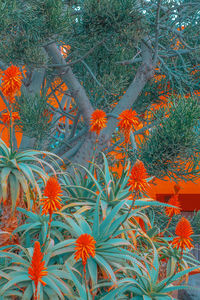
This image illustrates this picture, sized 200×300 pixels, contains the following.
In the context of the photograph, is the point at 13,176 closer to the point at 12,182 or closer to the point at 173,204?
the point at 12,182

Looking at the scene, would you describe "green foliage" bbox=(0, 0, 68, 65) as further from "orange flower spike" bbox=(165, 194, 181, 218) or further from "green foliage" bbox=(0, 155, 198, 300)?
"orange flower spike" bbox=(165, 194, 181, 218)

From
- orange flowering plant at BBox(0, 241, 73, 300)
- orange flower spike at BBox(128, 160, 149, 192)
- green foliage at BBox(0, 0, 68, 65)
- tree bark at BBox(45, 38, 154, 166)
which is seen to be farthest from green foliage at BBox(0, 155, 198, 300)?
tree bark at BBox(45, 38, 154, 166)

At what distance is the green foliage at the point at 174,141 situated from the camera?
336 cm

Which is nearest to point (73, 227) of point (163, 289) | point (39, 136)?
point (163, 289)

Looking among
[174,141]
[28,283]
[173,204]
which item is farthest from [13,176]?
[174,141]

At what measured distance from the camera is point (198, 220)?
4.42m

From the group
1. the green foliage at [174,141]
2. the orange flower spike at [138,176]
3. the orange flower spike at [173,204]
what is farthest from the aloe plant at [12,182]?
the green foliage at [174,141]

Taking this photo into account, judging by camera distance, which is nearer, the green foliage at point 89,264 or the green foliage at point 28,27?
the green foliage at point 89,264

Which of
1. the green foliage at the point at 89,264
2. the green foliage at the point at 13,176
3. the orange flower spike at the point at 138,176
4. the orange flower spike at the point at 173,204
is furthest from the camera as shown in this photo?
the orange flower spike at the point at 173,204

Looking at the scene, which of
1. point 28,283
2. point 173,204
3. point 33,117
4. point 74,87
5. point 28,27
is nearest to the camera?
point 28,283

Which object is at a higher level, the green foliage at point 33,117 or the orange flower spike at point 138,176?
the green foliage at point 33,117

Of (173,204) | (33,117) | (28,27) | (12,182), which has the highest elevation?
(28,27)

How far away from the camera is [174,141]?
344 centimetres

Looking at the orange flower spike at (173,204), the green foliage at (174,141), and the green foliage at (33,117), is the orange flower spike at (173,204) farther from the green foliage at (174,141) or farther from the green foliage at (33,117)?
the green foliage at (33,117)
